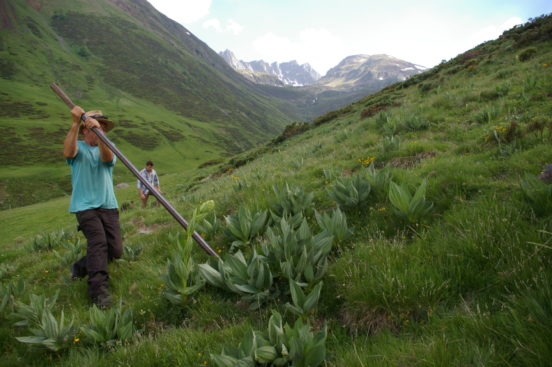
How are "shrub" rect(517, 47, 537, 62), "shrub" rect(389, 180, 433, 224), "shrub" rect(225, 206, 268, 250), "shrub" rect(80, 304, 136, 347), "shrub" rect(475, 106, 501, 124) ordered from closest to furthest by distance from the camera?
"shrub" rect(80, 304, 136, 347) < "shrub" rect(389, 180, 433, 224) < "shrub" rect(225, 206, 268, 250) < "shrub" rect(475, 106, 501, 124) < "shrub" rect(517, 47, 537, 62)

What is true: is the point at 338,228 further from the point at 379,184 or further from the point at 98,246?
the point at 98,246

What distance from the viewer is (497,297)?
210 centimetres

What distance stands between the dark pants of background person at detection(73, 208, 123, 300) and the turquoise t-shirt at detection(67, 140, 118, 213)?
0.52ft

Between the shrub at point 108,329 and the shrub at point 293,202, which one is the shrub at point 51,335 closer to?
the shrub at point 108,329

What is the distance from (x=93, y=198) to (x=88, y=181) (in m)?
0.37

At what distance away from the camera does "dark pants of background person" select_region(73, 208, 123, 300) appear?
467cm

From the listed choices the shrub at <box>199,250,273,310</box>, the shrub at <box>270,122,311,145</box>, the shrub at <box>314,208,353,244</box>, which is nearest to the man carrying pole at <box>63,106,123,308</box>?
the shrub at <box>199,250,273,310</box>

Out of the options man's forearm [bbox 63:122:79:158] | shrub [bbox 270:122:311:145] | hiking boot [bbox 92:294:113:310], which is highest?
shrub [bbox 270:122:311:145]

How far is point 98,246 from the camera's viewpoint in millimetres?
5086

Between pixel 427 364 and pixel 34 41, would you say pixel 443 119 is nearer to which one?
pixel 427 364

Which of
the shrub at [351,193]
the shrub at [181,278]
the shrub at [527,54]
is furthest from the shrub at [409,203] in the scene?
the shrub at [527,54]

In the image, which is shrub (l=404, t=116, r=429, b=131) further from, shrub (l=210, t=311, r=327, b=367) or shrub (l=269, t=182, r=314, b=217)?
shrub (l=210, t=311, r=327, b=367)

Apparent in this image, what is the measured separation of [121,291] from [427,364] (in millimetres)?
4451

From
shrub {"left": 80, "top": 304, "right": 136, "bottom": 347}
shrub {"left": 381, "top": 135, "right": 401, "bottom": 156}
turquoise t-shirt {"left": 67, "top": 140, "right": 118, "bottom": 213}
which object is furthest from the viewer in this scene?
shrub {"left": 381, "top": 135, "right": 401, "bottom": 156}
